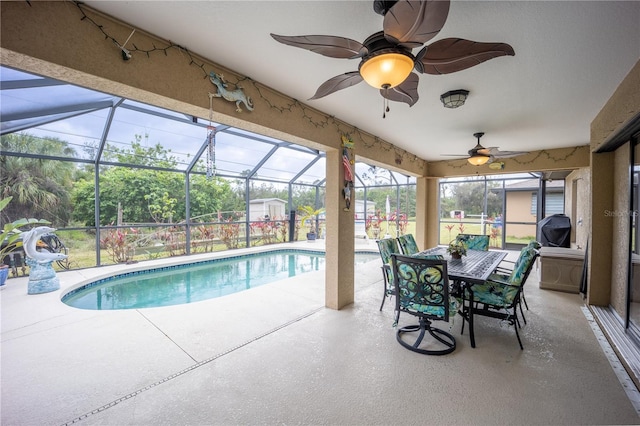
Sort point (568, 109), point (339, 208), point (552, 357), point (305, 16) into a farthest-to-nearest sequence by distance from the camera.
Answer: point (339, 208) → point (568, 109) → point (552, 357) → point (305, 16)

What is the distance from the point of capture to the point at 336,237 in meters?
3.70

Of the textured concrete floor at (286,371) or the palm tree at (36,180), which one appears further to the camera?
the palm tree at (36,180)

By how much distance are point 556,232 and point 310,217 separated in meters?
7.46

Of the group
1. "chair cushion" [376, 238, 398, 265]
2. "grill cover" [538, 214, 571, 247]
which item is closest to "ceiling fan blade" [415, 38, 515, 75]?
"chair cushion" [376, 238, 398, 265]

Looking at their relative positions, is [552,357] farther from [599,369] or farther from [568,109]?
[568,109]

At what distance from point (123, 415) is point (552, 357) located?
11.9 feet

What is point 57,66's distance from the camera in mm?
1583

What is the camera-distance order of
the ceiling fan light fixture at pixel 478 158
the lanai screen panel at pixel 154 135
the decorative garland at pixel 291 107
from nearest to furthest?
the decorative garland at pixel 291 107
the ceiling fan light fixture at pixel 478 158
the lanai screen panel at pixel 154 135

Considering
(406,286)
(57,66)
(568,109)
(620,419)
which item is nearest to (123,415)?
(57,66)

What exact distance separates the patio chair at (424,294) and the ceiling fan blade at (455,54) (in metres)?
1.59

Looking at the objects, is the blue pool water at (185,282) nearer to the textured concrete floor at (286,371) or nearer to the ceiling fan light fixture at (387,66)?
the textured concrete floor at (286,371)

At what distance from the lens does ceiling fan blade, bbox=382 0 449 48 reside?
3.76 ft

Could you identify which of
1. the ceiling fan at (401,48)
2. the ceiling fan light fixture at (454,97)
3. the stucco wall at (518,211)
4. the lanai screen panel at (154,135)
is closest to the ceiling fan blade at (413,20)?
the ceiling fan at (401,48)

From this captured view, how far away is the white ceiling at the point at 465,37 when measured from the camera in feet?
5.49
